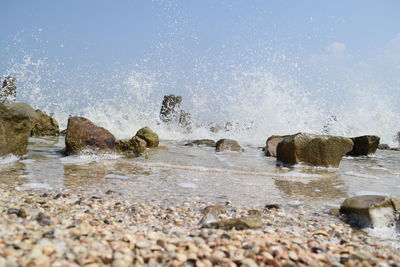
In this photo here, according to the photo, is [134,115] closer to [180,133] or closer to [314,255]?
[180,133]

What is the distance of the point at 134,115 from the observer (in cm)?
1405

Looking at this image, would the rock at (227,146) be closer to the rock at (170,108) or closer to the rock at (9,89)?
the rock at (170,108)

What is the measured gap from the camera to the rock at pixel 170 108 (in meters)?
17.0

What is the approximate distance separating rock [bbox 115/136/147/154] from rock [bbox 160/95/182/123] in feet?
33.9

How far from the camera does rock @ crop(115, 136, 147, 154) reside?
19.5 ft

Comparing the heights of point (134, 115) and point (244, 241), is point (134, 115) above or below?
above

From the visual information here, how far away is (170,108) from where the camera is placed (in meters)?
18.0

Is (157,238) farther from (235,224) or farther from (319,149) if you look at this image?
(319,149)

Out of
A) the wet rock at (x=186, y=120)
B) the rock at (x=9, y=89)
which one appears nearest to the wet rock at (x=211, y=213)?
the wet rock at (x=186, y=120)

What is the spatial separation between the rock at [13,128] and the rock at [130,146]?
60.9 inches

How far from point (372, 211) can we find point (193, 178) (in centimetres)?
219

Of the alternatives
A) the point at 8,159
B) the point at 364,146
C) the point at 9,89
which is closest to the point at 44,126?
the point at 8,159

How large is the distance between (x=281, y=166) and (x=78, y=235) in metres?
4.58

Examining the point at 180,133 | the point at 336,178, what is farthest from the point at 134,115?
the point at 336,178
